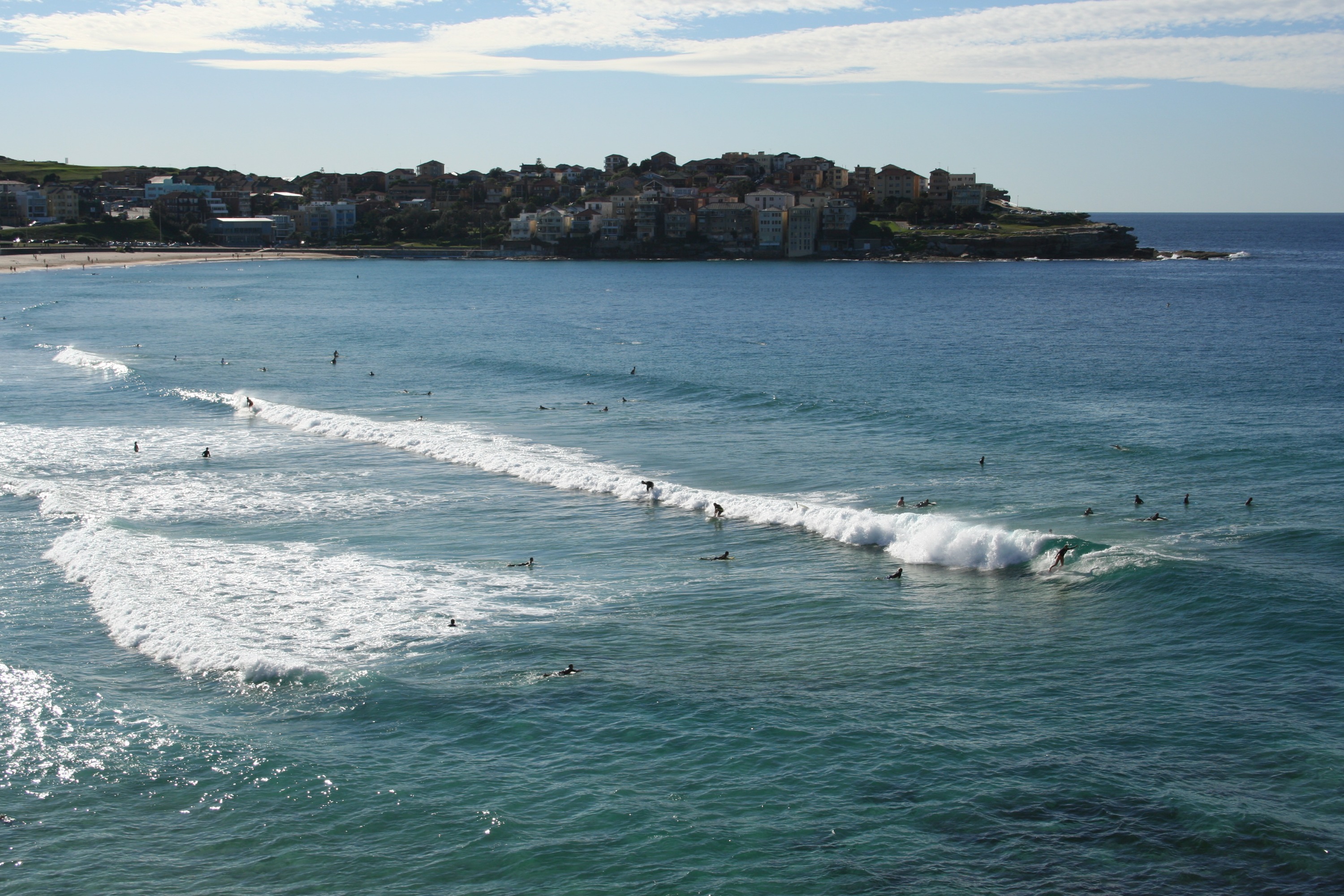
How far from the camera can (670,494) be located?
117 ft

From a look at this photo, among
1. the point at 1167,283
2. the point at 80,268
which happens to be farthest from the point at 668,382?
the point at 80,268

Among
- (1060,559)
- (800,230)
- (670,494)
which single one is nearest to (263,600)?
(670,494)

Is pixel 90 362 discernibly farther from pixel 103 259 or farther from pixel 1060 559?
pixel 103 259

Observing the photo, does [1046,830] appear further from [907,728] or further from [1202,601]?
[1202,601]

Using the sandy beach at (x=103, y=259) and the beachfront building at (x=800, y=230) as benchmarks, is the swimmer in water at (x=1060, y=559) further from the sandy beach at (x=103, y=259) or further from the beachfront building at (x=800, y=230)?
the beachfront building at (x=800, y=230)

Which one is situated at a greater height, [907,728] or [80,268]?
[80,268]

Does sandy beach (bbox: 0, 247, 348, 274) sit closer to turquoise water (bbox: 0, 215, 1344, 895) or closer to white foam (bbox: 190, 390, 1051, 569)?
turquoise water (bbox: 0, 215, 1344, 895)

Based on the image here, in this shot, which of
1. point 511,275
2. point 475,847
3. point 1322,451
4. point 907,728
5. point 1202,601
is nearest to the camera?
point 475,847

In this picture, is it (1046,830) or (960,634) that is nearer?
(1046,830)

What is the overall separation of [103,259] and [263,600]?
561 ft

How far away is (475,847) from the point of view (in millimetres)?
15586

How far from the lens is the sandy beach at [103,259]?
516ft

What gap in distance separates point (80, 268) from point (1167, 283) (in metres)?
150

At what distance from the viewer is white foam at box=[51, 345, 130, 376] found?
63.0m
